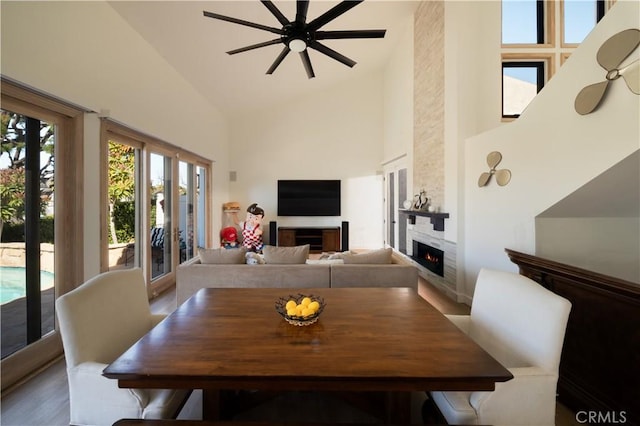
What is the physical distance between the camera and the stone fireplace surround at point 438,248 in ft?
13.6

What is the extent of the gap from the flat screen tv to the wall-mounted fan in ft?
19.4

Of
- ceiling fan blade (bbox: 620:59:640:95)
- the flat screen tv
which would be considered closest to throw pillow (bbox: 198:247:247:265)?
ceiling fan blade (bbox: 620:59:640:95)

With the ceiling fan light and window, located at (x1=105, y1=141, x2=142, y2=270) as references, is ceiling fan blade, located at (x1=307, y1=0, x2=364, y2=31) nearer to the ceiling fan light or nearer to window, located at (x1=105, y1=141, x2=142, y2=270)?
the ceiling fan light

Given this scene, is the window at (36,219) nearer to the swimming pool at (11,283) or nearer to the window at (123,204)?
the swimming pool at (11,283)

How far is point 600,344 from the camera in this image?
1.77m

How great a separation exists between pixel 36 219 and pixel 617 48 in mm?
4414

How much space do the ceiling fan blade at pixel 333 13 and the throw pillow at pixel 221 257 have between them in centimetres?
233

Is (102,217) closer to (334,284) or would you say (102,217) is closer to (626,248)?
(334,284)

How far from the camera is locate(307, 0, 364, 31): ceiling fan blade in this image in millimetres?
2211

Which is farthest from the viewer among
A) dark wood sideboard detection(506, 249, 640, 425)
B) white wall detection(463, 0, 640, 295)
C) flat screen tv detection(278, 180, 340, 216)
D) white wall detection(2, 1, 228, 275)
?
flat screen tv detection(278, 180, 340, 216)

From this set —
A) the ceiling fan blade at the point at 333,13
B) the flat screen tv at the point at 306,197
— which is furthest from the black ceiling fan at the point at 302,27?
the flat screen tv at the point at 306,197

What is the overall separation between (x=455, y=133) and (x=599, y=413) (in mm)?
3251

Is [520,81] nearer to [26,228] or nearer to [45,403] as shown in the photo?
[26,228]

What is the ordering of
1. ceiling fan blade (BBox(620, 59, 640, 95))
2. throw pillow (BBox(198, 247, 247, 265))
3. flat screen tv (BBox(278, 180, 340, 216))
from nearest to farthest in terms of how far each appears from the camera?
ceiling fan blade (BBox(620, 59, 640, 95)) < throw pillow (BBox(198, 247, 247, 265)) < flat screen tv (BBox(278, 180, 340, 216))
